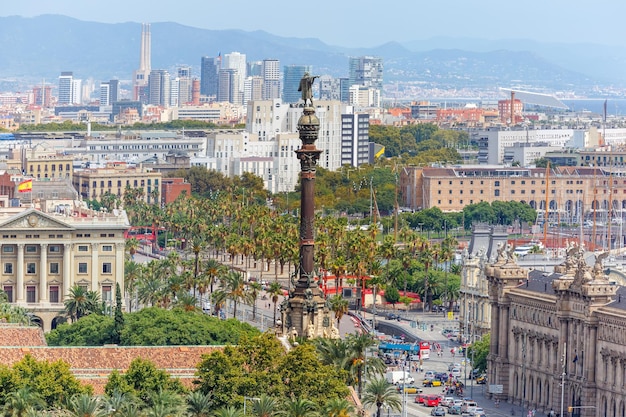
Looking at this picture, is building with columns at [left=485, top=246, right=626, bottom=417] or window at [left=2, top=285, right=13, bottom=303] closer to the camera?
building with columns at [left=485, top=246, right=626, bottom=417]

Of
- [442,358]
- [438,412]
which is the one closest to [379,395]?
[438,412]

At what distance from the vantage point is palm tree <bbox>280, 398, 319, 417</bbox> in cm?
6097

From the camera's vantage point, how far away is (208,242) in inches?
5832

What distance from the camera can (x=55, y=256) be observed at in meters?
114

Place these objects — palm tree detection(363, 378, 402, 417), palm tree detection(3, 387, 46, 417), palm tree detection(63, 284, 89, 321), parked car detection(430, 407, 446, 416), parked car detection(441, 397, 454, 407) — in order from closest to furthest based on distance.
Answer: palm tree detection(3, 387, 46, 417)
palm tree detection(363, 378, 402, 417)
parked car detection(430, 407, 446, 416)
parked car detection(441, 397, 454, 407)
palm tree detection(63, 284, 89, 321)

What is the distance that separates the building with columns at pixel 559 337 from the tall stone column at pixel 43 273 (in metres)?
25.2

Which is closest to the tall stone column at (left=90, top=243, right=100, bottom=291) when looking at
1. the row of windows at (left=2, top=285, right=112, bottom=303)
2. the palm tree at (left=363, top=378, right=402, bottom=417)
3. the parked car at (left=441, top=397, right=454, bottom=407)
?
the row of windows at (left=2, top=285, right=112, bottom=303)

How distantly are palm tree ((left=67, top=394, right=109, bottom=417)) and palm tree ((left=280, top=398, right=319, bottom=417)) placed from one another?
17.1 feet

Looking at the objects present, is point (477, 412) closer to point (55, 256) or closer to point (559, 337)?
point (559, 337)

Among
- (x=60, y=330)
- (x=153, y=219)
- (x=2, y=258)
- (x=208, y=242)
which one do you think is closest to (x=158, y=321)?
(x=60, y=330)

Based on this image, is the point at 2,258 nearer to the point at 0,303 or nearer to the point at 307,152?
the point at 0,303

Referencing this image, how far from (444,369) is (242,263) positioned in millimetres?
47329

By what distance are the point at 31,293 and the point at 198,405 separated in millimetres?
51373

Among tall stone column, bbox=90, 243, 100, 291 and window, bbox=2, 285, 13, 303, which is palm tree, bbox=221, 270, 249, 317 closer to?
tall stone column, bbox=90, 243, 100, 291
